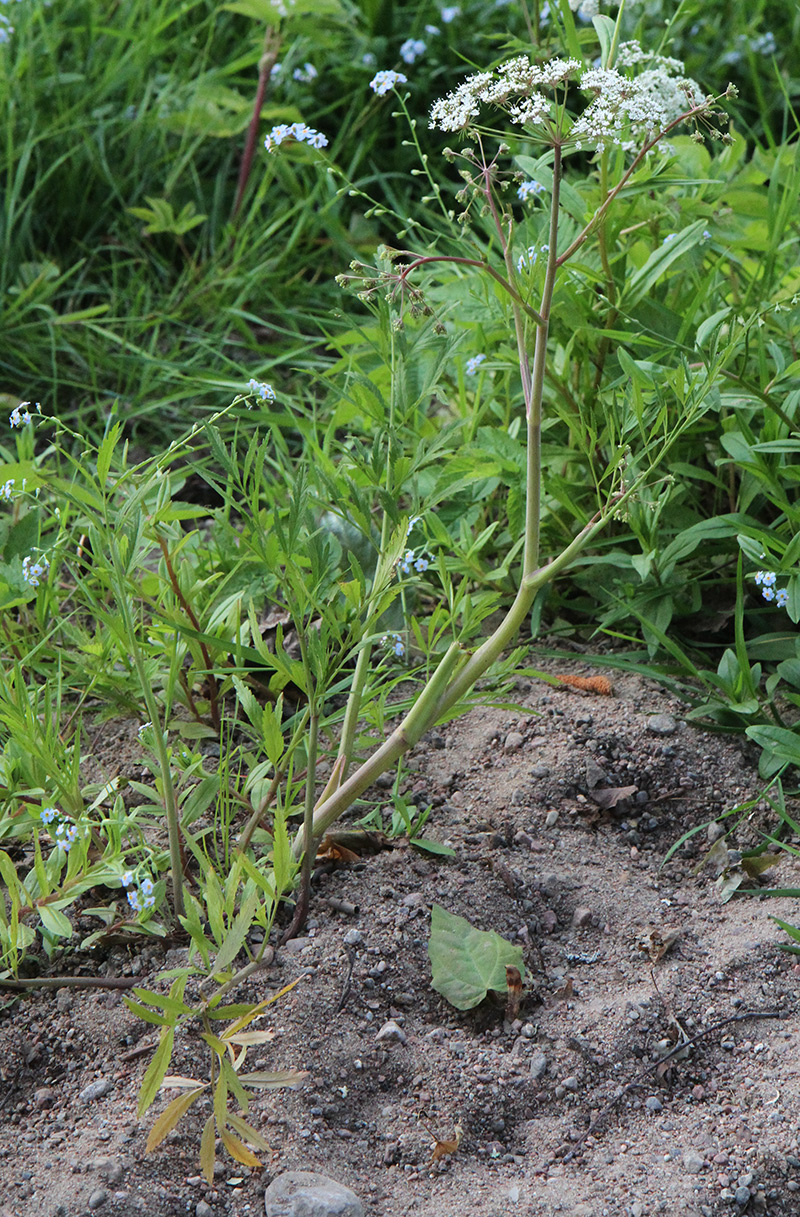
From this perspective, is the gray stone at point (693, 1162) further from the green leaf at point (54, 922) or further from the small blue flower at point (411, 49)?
the small blue flower at point (411, 49)

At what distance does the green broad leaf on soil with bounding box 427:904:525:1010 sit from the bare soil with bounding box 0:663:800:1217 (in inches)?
1.3

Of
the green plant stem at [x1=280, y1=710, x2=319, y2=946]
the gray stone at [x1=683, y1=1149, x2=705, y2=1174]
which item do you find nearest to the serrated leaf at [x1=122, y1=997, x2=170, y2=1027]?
the green plant stem at [x1=280, y1=710, x2=319, y2=946]

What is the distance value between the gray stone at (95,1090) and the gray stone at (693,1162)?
68cm

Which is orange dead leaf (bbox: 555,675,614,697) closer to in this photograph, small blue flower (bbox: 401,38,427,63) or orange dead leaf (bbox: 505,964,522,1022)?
orange dead leaf (bbox: 505,964,522,1022)

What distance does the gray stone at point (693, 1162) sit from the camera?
1.32 m

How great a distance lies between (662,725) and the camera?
1.95m

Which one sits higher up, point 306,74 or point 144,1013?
point 306,74

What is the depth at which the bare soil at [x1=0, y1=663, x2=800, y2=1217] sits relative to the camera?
131cm

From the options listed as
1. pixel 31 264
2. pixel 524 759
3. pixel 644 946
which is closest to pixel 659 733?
pixel 524 759

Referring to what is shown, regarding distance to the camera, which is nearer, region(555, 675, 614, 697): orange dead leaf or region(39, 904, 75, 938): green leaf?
region(39, 904, 75, 938): green leaf

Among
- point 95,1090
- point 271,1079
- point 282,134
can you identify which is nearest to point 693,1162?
point 271,1079

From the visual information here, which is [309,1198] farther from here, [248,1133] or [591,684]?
[591,684]

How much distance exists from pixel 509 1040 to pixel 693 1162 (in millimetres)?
266

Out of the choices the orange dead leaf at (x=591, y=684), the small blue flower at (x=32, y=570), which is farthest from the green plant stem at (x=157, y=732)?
the orange dead leaf at (x=591, y=684)
